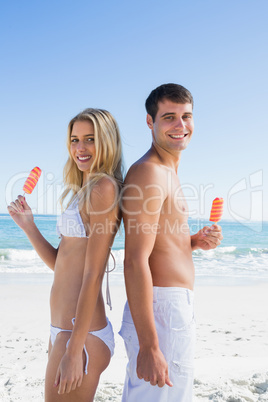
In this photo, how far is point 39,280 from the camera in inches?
428

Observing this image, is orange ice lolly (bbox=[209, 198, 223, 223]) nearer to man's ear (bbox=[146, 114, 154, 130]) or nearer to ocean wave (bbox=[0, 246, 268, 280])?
man's ear (bbox=[146, 114, 154, 130])

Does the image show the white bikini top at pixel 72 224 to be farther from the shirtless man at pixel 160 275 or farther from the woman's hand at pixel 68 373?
the woman's hand at pixel 68 373

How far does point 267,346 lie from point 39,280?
6921mm

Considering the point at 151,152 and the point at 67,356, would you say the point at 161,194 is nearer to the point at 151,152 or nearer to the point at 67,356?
the point at 151,152

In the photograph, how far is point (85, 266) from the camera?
2.12 metres

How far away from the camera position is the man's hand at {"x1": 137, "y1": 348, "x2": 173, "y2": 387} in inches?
77.3

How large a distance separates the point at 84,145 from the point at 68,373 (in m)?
1.33

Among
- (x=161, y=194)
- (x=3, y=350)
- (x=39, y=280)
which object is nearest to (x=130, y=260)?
(x=161, y=194)

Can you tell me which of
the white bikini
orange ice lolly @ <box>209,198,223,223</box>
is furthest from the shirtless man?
orange ice lolly @ <box>209,198,223,223</box>

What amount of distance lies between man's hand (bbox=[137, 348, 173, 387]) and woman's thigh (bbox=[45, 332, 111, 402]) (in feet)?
0.95

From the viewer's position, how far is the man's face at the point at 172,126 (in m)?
2.43

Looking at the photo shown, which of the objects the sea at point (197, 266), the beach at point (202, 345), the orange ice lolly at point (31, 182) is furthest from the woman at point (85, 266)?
the sea at point (197, 266)

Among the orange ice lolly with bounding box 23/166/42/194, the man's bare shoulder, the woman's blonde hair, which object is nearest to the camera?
the man's bare shoulder

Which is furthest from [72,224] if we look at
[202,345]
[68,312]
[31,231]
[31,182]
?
[202,345]
